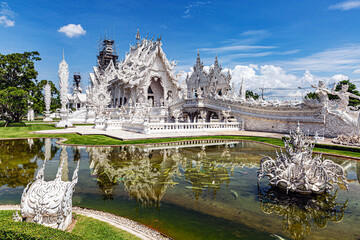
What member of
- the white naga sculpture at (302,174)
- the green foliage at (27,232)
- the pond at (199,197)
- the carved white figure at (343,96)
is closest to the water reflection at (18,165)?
the pond at (199,197)

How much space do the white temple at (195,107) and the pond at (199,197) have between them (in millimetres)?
8390

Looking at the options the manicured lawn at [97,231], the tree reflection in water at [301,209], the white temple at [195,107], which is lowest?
the tree reflection in water at [301,209]

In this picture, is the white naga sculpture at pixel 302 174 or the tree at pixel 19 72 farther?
the tree at pixel 19 72

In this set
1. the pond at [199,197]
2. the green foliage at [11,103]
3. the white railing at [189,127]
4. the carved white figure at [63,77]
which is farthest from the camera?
the carved white figure at [63,77]

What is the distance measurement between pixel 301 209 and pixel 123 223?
149 inches

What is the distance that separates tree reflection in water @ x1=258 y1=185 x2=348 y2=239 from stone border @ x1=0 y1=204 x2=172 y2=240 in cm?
238

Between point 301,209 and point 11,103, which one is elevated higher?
point 11,103

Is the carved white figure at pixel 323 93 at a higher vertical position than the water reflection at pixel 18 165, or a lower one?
higher

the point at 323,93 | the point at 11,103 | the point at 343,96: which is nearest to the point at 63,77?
the point at 11,103

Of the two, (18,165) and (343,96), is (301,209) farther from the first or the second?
(343,96)

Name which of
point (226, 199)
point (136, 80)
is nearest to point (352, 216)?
point (226, 199)

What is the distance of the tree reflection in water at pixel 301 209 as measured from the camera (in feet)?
14.2

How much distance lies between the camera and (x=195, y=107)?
25.2m

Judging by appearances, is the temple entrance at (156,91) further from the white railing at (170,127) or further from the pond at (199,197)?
the pond at (199,197)
